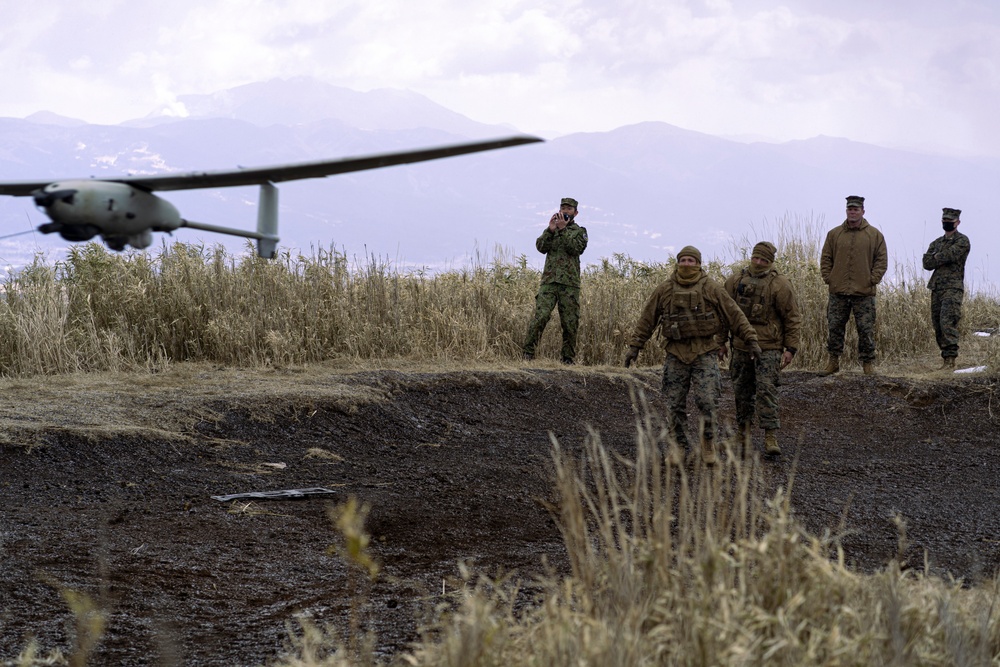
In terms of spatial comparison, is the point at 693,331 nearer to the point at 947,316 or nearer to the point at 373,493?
the point at 373,493

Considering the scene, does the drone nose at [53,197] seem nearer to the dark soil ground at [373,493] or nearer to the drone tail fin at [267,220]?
the drone tail fin at [267,220]

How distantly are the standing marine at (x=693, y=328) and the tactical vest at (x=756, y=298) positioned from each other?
0.47 meters

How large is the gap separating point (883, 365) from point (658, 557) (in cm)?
1173

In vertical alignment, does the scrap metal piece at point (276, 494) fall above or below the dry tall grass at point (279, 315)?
below

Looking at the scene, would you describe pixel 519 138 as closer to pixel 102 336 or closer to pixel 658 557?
pixel 658 557

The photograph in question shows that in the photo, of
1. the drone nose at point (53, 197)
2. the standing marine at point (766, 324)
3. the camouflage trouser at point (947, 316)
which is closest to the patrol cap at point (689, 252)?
the standing marine at point (766, 324)

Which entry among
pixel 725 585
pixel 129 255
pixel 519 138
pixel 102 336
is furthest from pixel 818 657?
pixel 129 255

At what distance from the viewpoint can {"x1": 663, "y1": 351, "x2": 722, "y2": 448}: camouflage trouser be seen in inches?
320

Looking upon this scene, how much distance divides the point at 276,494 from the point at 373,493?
0.76 meters

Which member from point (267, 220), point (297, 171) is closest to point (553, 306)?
point (267, 220)

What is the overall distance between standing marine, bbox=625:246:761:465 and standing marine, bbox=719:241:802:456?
326mm

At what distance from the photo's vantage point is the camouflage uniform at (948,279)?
12609 millimetres

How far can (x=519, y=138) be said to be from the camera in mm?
1431

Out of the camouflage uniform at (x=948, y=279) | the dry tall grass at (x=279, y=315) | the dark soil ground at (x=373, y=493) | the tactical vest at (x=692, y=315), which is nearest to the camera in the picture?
the dark soil ground at (x=373, y=493)
